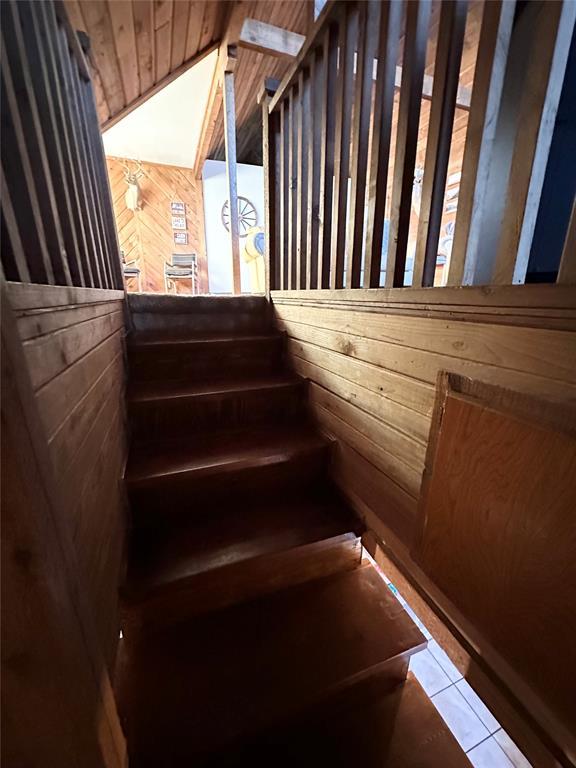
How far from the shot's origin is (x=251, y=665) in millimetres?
1025

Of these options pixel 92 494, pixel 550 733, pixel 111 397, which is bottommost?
pixel 550 733

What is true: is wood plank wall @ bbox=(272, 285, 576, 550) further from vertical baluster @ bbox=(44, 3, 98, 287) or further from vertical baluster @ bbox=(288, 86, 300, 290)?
vertical baluster @ bbox=(44, 3, 98, 287)

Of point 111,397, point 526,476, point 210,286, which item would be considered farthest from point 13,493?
point 210,286

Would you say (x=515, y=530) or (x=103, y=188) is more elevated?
(x=103, y=188)

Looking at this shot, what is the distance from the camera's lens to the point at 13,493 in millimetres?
436

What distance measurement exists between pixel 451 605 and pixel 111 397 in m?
1.34

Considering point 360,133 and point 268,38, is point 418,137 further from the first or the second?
point 268,38

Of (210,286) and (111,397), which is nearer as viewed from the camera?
(111,397)

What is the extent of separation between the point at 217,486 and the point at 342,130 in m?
1.66

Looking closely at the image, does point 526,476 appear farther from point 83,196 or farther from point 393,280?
point 83,196

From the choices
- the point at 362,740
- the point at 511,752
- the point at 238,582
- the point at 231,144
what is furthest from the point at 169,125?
the point at 511,752

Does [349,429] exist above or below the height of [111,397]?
below

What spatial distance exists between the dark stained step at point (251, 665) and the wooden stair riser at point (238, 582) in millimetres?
38

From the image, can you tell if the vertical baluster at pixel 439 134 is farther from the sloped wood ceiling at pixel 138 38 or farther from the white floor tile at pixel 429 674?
the white floor tile at pixel 429 674
